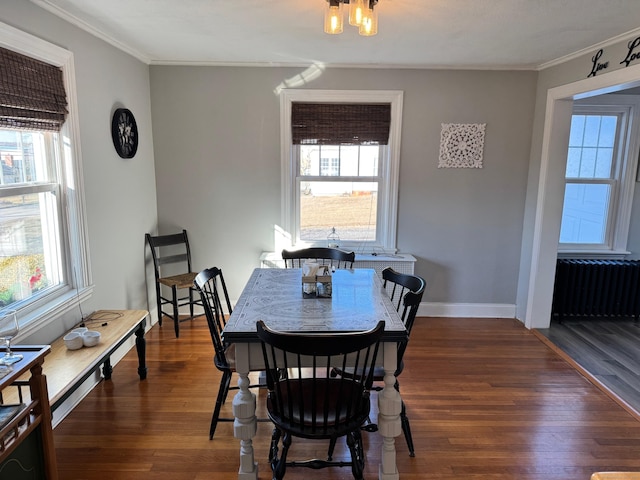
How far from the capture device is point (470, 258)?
4227 mm

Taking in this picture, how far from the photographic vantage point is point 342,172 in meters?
4.12

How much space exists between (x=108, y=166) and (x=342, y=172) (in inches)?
81.2

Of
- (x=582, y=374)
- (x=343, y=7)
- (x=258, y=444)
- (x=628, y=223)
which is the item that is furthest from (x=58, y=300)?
(x=628, y=223)

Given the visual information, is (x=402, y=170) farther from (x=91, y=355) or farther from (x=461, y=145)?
(x=91, y=355)

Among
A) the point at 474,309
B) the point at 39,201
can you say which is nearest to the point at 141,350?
the point at 39,201

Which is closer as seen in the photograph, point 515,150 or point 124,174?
point 124,174

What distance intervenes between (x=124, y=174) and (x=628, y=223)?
16.3ft

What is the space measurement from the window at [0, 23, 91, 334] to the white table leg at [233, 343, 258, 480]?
4.01ft

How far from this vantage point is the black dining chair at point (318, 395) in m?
1.65

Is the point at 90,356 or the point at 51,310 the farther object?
the point at 51,310

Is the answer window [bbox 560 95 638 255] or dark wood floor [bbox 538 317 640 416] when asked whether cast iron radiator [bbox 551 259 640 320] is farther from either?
window [bbox 560 95 638 255]

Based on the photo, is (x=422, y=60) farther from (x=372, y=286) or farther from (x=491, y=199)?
(x=372, y=286)

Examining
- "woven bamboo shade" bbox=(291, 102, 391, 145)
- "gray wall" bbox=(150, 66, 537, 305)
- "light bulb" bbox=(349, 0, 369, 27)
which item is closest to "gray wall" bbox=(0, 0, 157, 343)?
"gray wall" bbox=(150, 66, 537, 305)

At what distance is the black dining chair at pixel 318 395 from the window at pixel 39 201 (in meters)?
1.43
